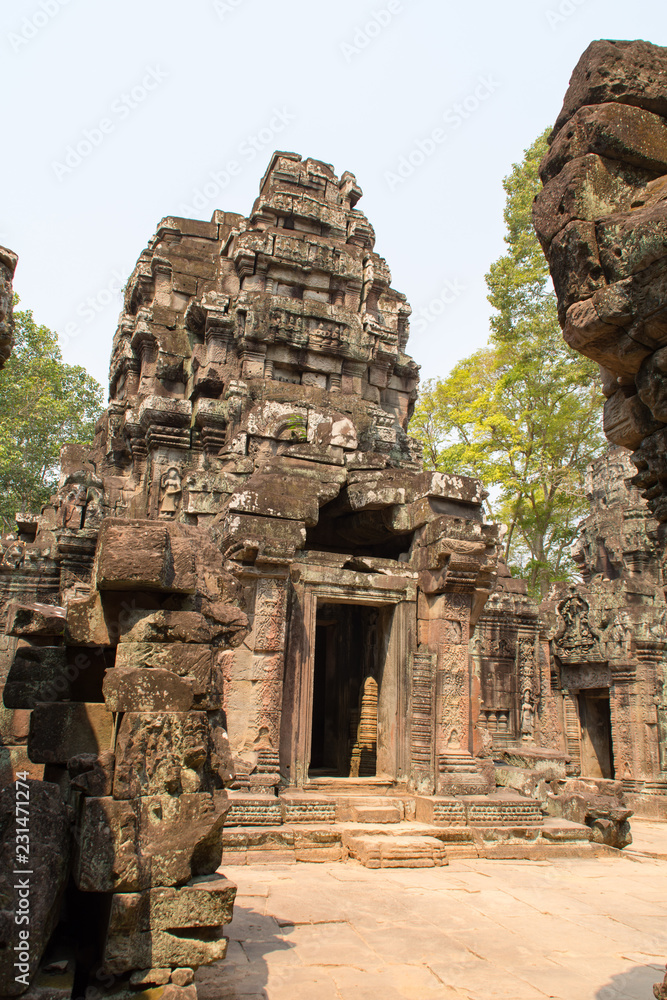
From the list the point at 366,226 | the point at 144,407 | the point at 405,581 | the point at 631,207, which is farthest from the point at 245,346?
the point at 631,207

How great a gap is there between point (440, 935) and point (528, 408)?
20.5 metres

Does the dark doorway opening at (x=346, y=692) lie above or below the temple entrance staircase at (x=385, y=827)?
above

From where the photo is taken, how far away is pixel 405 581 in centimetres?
873

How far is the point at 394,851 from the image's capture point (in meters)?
6.73

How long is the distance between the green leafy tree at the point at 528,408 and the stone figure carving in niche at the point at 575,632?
24.8 feet

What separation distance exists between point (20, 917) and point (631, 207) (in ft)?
12.8

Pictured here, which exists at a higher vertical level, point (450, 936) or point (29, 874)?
point (29, 874)

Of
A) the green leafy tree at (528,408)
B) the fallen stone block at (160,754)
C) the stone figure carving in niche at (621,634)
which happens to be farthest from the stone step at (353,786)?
the green leafy tree at (528,408)

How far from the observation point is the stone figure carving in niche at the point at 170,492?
11672mm

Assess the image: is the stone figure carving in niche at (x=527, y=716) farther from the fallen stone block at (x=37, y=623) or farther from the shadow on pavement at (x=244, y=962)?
the fallen stone block at (x=37, y=623)

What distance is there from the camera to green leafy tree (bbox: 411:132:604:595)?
2328 cm

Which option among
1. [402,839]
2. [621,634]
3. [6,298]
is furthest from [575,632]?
[6,298]

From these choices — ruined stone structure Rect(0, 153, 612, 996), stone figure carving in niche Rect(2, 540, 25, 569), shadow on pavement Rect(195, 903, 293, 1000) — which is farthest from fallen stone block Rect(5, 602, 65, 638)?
stone figure carving in niche Rect(2, 540, 25, 569)

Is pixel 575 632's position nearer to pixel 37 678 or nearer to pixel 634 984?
pixel 634 984
